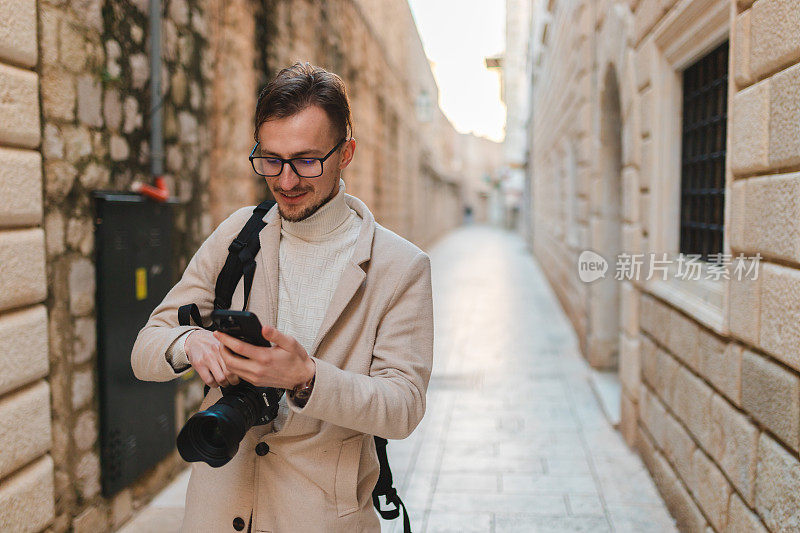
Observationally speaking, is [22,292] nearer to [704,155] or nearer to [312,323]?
[312,323]

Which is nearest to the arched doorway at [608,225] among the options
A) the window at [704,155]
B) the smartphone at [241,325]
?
the window at [704,155]

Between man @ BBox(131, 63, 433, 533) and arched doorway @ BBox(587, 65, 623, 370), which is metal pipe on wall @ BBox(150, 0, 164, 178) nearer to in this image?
man @ BBox(131, 63, 433, 533)

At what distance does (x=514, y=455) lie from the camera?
15.7ft

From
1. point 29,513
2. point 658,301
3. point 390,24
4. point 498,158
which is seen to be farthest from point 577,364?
point 498,158

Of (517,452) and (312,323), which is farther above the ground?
(312,323)

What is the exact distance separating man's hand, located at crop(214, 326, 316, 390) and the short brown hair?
1.74ft

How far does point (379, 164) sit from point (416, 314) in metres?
12.5

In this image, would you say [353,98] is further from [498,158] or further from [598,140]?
[498,158]

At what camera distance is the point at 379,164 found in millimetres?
14000

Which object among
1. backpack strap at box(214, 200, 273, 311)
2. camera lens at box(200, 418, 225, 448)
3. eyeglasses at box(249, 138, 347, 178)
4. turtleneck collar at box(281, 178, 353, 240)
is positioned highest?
eyeglasses at box(249, 138, 347, 178)

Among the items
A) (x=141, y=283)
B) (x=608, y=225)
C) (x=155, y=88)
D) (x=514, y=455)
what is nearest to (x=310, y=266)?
(x=141, y=283)

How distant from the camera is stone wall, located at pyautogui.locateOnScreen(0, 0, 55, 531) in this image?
2.55 m

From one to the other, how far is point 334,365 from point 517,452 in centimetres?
358

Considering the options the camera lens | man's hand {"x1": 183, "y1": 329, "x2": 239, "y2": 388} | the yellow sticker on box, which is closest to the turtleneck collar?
man's hand {"x1": 183, "y1": 329, "x2": 239, "y2": 388}
